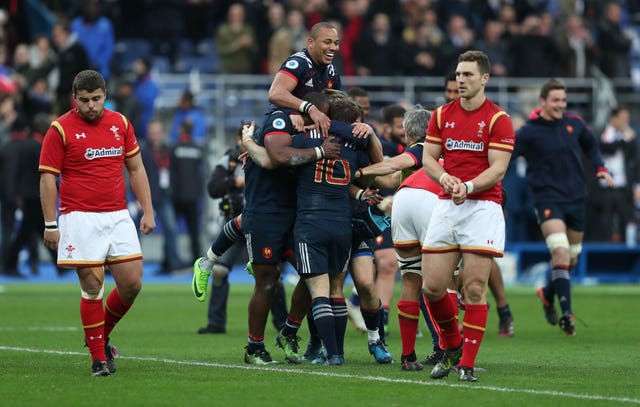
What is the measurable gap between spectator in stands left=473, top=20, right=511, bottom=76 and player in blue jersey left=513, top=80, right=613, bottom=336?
44.4 ft

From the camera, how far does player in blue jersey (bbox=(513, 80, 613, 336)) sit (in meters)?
15.5

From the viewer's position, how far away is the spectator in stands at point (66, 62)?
2695 centimetres

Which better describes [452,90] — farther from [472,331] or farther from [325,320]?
[472,331]

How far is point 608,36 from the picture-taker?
2983cm

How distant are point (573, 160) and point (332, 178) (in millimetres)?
5422

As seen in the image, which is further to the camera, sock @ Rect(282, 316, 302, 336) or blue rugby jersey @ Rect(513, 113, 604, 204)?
blue rugby jersey @ Rect(513, 113, 604, 204)

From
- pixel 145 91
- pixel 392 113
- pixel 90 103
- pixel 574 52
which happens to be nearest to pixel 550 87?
pixel 392 113

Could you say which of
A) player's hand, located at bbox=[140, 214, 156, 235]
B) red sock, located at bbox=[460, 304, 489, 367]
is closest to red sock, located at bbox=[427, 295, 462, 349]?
red sock, located at bbox=[460, 304, 489, 367]

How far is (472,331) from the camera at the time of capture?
10.0 m

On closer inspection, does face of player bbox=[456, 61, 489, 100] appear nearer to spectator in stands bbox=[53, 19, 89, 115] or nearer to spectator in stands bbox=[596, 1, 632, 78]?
spectator in stands bbox=[53, 19, 89, 115]

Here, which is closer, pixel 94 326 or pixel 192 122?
pixel 94 326

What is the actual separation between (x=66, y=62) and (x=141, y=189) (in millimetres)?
16687

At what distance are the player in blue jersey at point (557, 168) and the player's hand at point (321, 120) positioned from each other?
16.7 ft

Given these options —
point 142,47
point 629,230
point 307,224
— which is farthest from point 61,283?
point 307,224
